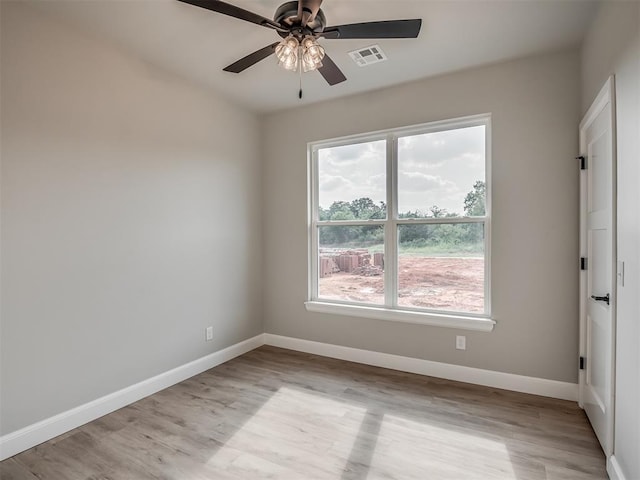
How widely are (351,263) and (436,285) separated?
0.92m

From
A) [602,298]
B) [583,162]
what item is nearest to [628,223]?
[602,298]

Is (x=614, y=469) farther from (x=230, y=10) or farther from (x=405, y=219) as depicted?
(x=230, y=10)

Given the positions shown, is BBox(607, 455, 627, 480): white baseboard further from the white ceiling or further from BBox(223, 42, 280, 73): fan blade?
BBox(223, 42, 280, 73): fan blade

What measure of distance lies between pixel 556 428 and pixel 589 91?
231 centimetres

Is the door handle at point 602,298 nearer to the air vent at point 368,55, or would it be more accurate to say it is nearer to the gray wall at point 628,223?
the gray wall at point 628,223

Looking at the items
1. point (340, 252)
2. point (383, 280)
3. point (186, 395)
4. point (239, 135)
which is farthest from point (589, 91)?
point (186, 395)

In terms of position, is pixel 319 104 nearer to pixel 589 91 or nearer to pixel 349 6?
pixel 349 6

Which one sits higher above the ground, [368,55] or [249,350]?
[368,55]

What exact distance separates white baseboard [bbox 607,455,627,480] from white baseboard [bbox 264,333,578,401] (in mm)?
913

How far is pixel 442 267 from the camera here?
3172 mm

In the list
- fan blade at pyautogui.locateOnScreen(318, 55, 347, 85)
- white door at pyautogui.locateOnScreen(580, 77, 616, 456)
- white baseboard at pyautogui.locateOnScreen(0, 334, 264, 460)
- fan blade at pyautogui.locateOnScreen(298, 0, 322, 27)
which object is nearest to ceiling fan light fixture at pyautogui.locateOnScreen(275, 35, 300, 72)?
fan blade at pyautogui.locateOnScreen(298, 0, 322, 27)

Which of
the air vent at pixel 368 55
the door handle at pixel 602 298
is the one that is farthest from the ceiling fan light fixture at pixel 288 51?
the door handle at pixel 602 298

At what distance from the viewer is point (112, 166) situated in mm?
2574

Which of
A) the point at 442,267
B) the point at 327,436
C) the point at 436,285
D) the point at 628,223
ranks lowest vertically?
the point at 327,436
